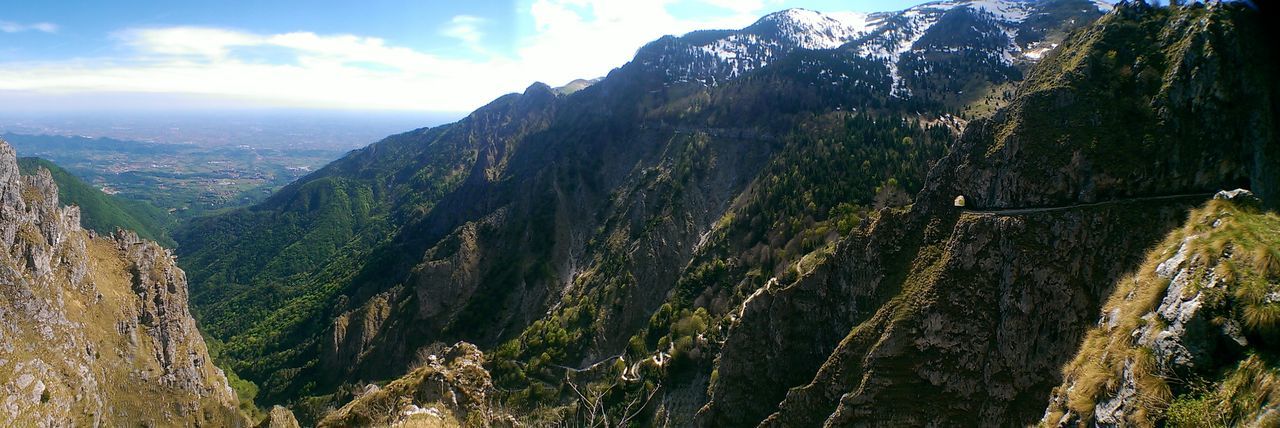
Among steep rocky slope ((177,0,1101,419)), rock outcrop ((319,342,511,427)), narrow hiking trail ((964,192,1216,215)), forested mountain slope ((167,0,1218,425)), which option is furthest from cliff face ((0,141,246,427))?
narrow hiking trail ((964,192,1216,215))

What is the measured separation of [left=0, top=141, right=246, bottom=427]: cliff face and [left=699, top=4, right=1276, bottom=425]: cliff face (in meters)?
81.8

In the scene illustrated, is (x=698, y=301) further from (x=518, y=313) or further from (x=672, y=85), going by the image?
(x=672, y=85)

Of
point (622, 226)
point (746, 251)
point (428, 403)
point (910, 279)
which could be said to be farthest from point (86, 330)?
point (910, 279)

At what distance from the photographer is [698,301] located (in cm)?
7325

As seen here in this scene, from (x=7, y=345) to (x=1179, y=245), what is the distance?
10086 cm

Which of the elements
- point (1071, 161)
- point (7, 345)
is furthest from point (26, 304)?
point (1071, 161)

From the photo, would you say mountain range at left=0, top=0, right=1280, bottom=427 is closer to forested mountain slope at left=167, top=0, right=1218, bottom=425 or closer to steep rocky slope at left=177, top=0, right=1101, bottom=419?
forested mountain slope at left=167, top=0, right=1218, bottom=425

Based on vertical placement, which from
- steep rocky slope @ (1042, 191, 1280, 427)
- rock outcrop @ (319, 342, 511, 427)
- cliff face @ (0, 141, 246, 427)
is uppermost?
steep rocky slope @ (1042, 191, 1280, 427)

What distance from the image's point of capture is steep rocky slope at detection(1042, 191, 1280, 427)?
39.7 ft

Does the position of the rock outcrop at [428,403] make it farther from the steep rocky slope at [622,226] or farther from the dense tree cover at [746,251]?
the dense tree cover at [746,251]

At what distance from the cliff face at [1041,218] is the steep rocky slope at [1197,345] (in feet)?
23.9

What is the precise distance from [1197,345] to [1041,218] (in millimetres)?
17416

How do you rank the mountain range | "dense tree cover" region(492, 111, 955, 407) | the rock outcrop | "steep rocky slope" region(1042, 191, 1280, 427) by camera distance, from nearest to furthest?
1. "steep rocky slope" region(1042, 191, 1280, 427)
2. the mountain range
3. the rock outcrop
4. "dense tree cover" region(492, 111, 955, 407)

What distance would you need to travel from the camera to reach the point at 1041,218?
2888cm
